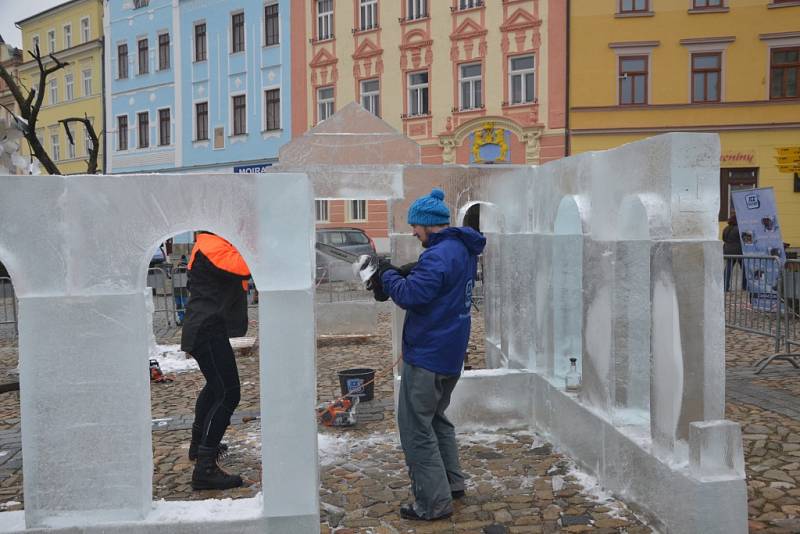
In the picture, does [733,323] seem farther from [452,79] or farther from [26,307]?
[452,79]

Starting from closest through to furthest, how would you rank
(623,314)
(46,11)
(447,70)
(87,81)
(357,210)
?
1. (623,314)
2. (447,70)
3. (357,210)
4. (87,81)
5. (46,11)

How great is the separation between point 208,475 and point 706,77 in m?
22.0

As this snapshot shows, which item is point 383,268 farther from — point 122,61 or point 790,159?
point 122,61

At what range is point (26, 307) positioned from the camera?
360cm

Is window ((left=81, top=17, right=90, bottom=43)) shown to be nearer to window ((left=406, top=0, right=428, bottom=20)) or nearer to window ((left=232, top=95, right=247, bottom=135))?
window ((left=232, top=95, right=247, bottom=135))

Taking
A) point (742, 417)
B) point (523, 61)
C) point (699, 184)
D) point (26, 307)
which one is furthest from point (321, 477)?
point (523, 61)

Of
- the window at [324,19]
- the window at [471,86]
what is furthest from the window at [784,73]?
the window at [324,19]

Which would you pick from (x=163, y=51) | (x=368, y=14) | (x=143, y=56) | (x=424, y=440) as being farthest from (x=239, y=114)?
(x=424, y=440)

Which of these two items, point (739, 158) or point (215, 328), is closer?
point (215, 328)

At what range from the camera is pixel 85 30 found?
121ft

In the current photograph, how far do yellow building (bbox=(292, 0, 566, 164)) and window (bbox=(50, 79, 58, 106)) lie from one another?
1771 centimetres

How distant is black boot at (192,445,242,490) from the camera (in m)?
4.84

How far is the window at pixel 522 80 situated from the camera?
23.7 m

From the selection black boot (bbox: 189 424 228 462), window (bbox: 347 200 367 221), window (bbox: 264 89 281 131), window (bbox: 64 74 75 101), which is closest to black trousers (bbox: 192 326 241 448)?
black boot (bbox: 189 424 228 462)
